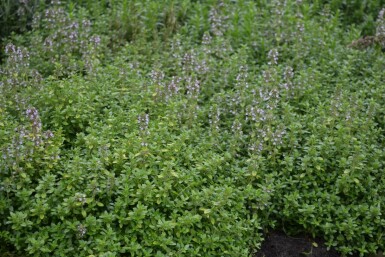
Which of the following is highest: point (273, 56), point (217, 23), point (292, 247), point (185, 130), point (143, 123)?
point (217, 23)

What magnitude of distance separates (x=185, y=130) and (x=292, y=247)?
1.38 m

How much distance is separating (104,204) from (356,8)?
4.93 m

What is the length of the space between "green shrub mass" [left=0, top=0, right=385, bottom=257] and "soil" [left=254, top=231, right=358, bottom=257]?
0.09 meters

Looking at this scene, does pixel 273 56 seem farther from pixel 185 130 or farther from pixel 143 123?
pixel 143 123

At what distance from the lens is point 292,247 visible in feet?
16.4

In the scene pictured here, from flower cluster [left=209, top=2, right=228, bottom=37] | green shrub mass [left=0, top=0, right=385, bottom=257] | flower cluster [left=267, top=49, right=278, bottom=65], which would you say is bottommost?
green shrub mass [left=0, top=0, right=385, bottom=257]

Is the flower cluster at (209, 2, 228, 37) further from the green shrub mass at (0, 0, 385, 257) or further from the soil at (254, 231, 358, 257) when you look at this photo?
the soil at (254, 231, 358, 257)

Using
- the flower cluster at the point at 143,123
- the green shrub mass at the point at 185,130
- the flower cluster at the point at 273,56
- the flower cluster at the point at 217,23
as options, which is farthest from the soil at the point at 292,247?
the flower cluster at the point at 217,23

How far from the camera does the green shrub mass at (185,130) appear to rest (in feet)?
14.6

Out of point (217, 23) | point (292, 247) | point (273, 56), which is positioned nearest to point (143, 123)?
point (292, 247)

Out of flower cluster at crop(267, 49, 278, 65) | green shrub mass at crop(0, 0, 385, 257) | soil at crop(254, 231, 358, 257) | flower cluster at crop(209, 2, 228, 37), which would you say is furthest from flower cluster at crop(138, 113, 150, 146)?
flower cluster at crop(209, 2, 228, 37)

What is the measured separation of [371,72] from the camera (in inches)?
253

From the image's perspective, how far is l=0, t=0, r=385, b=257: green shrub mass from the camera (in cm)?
444

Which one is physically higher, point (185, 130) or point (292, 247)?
point (185, 130)
